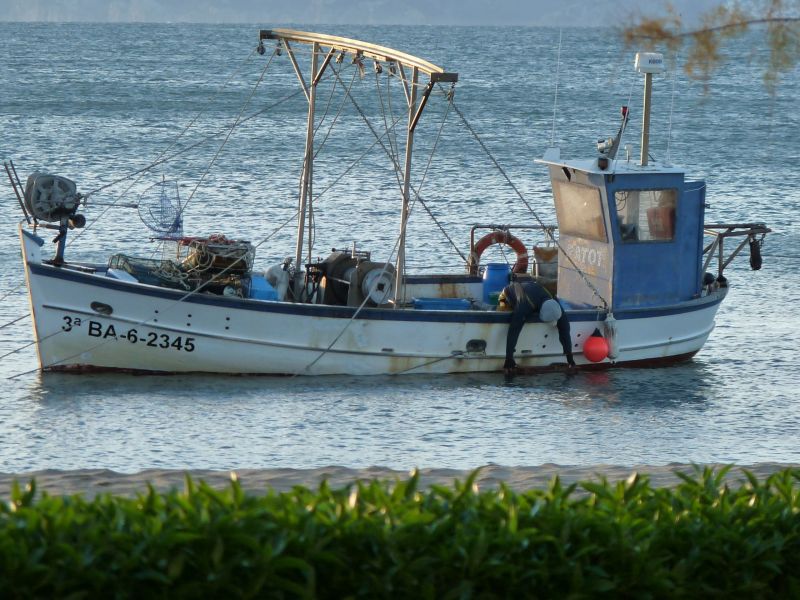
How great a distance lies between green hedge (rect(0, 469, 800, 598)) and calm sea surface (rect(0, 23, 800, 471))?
304cm

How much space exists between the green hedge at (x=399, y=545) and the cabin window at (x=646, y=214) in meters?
11.9

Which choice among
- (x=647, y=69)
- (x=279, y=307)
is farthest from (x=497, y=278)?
(x=279, y=307)

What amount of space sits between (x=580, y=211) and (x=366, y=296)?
3.12m

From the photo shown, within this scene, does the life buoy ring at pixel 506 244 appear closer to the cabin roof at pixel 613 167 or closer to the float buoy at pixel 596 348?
the cabin roof at pixel 613 167

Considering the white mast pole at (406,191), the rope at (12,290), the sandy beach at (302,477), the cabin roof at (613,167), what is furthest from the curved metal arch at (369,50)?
the rope at (12,290)

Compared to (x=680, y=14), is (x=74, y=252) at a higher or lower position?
lower

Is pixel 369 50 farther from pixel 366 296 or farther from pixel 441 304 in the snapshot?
pixel 441 304

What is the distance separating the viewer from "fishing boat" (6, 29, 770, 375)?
17.8 metres

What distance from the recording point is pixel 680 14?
848cm

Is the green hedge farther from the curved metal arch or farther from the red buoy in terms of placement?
the red buoy

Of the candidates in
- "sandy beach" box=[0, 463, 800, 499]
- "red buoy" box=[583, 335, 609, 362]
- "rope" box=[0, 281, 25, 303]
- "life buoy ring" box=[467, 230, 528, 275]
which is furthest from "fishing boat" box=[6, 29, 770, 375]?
"sandy beach" box=[0, 463, 800, 499]

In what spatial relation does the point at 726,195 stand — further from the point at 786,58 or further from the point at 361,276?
the point at 786,58

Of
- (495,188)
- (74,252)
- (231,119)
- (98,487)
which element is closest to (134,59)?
(231,119)

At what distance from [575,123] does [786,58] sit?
5875 centimetres
